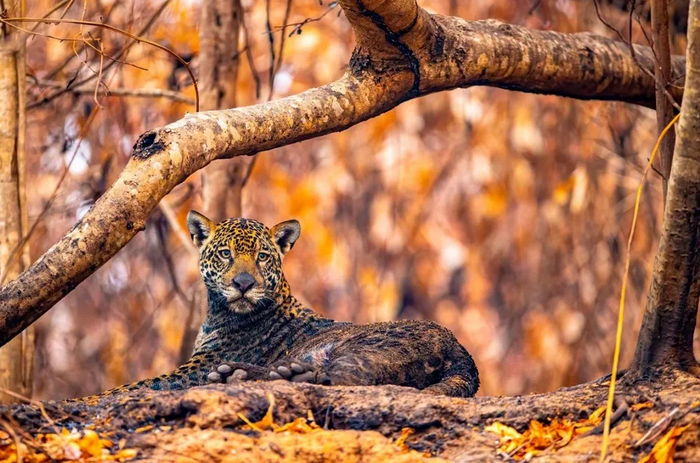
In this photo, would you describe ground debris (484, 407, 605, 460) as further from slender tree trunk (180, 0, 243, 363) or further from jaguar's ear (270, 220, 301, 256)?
Result: slender tree trunk (180, 0, 243, 363)

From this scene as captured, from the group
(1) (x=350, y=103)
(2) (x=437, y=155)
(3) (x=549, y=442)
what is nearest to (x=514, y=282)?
(2) (x=437, y=155)

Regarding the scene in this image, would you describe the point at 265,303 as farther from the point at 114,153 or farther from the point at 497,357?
the point at 497,357

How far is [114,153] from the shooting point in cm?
1251

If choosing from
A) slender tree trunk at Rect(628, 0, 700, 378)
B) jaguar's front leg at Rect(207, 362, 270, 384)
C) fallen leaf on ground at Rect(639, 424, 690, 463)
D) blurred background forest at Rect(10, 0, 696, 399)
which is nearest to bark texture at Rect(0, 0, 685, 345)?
jaguar's front leg at Rect(207, 362, 270, 384)

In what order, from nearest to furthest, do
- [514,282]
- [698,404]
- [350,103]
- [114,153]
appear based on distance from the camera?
[698,404], [350,103], [114,153], [514,282]

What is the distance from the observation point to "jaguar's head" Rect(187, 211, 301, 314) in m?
7.92

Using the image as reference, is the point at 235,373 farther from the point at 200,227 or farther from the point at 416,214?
the point at 416,214

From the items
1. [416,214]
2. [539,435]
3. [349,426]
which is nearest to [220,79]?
[349,426]

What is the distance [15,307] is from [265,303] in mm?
3354

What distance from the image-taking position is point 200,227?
8.35m

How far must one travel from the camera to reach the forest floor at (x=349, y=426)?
4359mm

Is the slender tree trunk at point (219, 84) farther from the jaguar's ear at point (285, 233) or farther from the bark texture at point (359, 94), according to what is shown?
the bark texture at point (359, 94)

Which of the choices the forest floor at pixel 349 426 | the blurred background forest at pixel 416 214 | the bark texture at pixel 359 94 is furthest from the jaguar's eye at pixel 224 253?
the blurred background forest at pixel 416 214

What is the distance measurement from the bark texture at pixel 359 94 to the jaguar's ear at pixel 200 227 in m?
1.98
